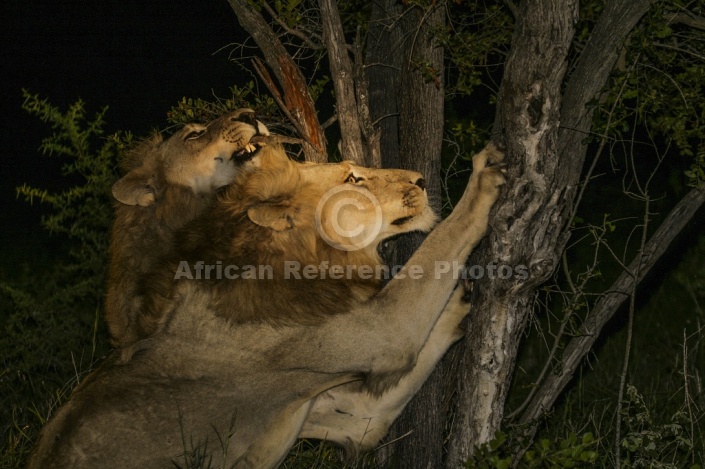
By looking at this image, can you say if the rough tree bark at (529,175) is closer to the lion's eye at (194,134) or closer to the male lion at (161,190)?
the male lion at (161,190)

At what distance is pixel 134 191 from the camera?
4289 millimetres

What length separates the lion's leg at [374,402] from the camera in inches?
154

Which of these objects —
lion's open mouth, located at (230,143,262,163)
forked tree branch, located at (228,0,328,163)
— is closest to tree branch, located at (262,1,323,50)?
forked tree branch, located at (228,0,328,163)

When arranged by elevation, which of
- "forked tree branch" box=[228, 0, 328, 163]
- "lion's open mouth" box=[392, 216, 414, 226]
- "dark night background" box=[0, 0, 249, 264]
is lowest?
"dark night background" box=[0, 0, 249, 264]

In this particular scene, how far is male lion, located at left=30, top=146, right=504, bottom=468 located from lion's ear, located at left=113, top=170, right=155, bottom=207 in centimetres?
43

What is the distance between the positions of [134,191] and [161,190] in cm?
16

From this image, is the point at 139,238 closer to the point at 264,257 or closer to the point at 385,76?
the point at 264,257

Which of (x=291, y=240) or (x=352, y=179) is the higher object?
(x=352, y=179)

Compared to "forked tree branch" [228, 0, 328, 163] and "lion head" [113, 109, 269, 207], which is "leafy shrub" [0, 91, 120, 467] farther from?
"forked tree branch" [228, 0, 328, 163]

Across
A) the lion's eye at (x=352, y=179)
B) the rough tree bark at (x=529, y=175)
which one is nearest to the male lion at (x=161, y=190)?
the lion's eye at (x=352, y=179)

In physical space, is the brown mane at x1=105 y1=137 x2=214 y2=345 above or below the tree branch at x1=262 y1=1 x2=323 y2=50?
below
